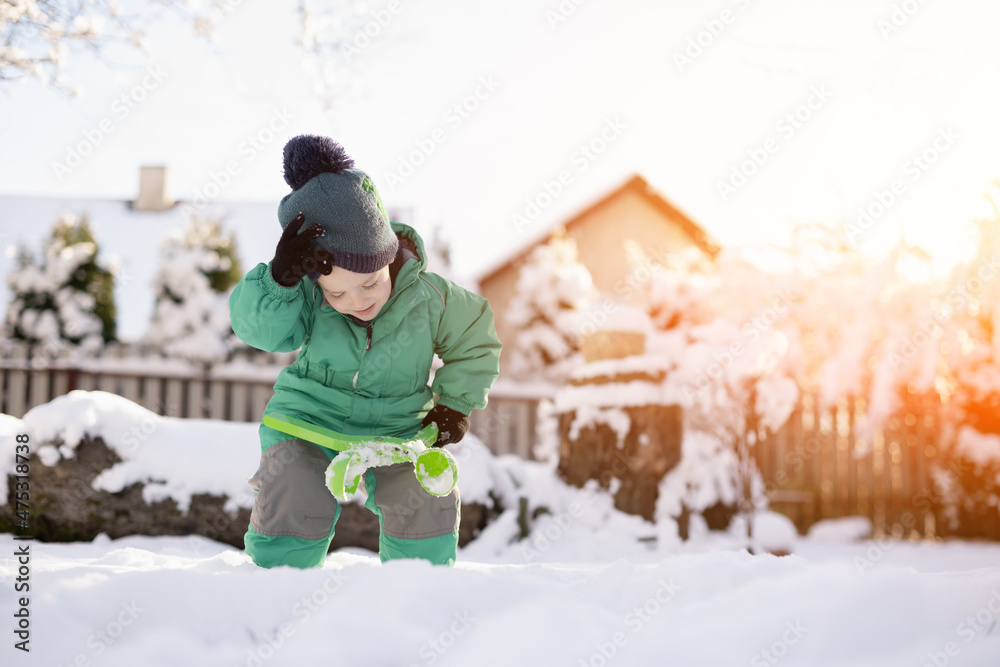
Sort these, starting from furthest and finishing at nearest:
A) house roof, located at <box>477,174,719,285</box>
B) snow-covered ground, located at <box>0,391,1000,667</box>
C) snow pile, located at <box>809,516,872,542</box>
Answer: house roof, located at <box>477,174,719,285</box> → snow pile, located at <box>809,516,872,542</box> → snow-covered ground, located at <box>0,391,1000,667</box>

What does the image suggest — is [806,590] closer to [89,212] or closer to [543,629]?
[543,629]

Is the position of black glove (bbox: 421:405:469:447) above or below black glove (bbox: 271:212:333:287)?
below

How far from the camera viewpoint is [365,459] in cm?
198

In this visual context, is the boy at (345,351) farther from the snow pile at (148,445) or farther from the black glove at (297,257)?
the snow pile at (148,445)

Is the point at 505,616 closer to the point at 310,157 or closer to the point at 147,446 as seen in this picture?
the point at 310,157

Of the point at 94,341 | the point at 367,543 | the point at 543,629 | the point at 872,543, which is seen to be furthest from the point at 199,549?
the point at 94,341

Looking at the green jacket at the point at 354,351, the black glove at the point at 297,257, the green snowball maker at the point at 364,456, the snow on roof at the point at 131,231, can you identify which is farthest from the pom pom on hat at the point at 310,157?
the snow on roof at the point at 131,231

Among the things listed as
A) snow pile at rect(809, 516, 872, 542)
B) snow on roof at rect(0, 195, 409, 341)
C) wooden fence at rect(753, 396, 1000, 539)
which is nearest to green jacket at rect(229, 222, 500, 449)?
wooden fence at rect(753, 396, 1000, 539)

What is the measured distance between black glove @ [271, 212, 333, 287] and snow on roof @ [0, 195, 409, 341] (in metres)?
10.2

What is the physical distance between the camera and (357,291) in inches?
80.0

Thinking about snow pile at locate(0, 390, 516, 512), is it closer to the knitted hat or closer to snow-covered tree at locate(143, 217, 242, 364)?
the knitted hat

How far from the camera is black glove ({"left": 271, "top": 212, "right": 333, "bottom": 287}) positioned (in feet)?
6.30

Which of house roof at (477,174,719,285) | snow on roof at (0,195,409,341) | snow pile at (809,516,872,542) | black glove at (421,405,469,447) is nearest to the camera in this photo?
black glove at (421,405,469,447)

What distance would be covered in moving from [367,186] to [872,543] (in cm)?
598
